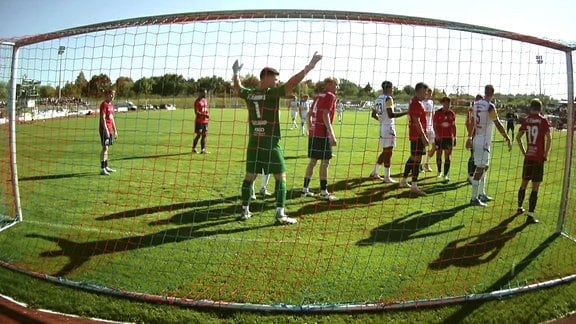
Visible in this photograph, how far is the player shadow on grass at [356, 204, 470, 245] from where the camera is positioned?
6.10 meters

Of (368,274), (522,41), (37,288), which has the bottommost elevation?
(37,288)

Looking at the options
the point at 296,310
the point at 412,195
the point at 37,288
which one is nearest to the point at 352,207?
the point at 412,195

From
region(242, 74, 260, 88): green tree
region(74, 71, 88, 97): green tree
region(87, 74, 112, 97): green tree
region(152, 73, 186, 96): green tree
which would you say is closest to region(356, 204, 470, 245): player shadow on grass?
region(242, 74, 260, 88): green tree

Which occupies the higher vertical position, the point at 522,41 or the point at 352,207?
the point at 522,41

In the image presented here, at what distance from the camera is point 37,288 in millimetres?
4527

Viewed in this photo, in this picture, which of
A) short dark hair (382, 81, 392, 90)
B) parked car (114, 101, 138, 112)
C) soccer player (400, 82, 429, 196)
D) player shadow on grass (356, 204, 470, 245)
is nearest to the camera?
player shadow on grass (356, 204, 470, 245)

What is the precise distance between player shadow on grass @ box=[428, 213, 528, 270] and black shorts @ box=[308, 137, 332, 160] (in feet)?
8.90

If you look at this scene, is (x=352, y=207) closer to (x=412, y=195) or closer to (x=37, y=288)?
(x=412, y=195)

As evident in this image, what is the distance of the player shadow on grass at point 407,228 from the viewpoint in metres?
6.10

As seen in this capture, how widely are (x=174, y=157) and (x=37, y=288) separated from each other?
32.4ft

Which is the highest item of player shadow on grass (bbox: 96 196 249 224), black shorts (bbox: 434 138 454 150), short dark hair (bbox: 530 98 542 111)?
short dark hair (bbox: 530 98 542 111)

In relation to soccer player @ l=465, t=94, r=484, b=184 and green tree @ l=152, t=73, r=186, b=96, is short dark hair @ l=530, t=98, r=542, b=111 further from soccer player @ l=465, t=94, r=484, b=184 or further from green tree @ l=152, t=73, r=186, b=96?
green tree @ l=152, t=73, r=186, b=96

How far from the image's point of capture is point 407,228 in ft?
21.7

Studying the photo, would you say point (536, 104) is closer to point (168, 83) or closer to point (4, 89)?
point (168, 83)
